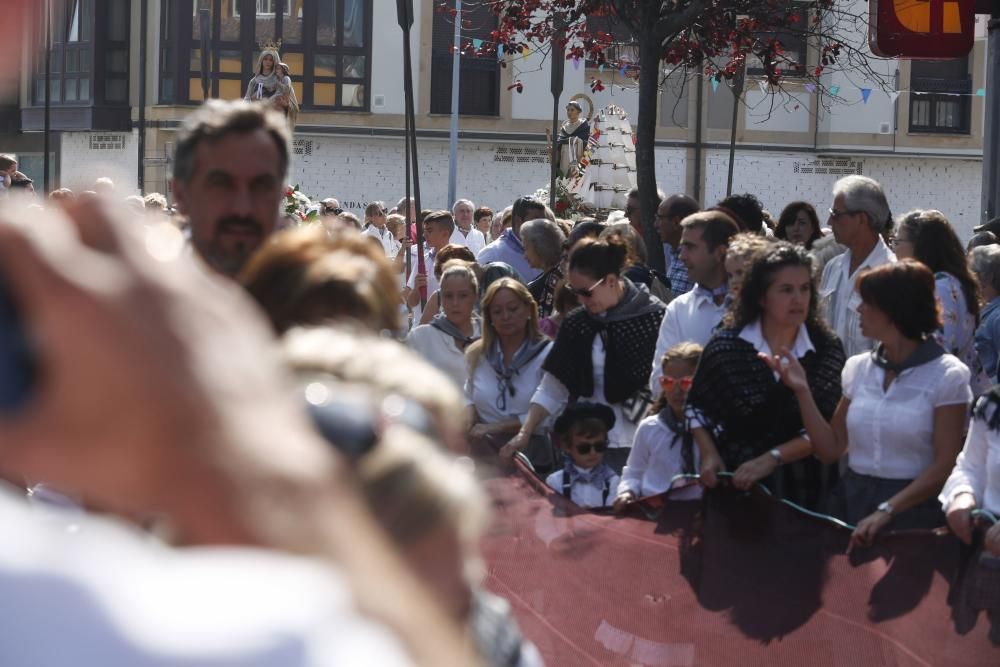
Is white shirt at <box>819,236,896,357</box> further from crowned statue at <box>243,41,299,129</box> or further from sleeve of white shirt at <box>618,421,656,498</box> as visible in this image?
crowned statue at <box>243,41,299,129</box>

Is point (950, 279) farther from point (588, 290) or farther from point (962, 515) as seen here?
point (962, 515)

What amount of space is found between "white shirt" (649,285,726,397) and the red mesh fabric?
43.6 inches

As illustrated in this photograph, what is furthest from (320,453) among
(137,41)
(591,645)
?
(137,41)

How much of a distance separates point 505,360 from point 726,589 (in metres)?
2.30

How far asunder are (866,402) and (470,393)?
2174 mm

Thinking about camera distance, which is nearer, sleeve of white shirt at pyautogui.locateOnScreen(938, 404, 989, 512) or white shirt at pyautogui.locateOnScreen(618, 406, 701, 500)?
sleeve of white shirt at pyautogui.locateOnScreen(938, 404, 989, 512)

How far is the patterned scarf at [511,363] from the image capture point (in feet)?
22.4

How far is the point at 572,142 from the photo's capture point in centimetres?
1775

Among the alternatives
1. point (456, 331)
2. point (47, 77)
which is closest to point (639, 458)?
point (456, 331)

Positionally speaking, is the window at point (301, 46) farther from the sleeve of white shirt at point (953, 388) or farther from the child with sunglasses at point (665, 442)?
the sleeve of white shirt at point (953, 388)

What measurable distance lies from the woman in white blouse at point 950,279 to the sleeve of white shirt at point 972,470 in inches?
67.9

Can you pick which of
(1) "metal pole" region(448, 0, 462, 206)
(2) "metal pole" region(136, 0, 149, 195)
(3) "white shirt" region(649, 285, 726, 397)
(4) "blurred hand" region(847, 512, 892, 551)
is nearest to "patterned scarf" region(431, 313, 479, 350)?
(3) "white shirt" region(649, 285, 726, 397)

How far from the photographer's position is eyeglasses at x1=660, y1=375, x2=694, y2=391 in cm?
587

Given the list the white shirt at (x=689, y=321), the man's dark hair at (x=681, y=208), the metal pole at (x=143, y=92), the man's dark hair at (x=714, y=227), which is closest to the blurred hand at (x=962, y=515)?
the white shirt at (x=689, y=321)
